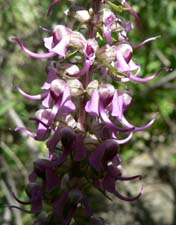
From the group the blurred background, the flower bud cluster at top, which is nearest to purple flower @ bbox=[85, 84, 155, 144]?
the flower bud cluster at top

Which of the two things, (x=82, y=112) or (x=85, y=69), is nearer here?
(x=85, y=69)

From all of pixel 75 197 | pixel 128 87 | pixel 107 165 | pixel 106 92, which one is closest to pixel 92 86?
pixel 106 92

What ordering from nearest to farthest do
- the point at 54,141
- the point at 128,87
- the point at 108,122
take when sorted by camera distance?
the point at 108,122, the point at 54,141, the point at 128,87

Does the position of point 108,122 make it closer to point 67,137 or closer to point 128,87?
point 67,137

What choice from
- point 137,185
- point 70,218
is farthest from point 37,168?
point 137,185

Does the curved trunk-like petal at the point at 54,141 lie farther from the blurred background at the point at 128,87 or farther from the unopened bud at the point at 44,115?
the blurred background at the point at 128,87

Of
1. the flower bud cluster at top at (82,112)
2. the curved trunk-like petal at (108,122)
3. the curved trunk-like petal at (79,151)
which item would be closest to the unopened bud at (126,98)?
the flower bud cluster at top at (82,112)

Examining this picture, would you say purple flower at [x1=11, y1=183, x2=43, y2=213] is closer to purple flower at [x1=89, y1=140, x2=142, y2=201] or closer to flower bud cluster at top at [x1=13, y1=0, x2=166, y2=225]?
flower bud cluster at top at [x1=13, y1=0, x2=166, y2=225]

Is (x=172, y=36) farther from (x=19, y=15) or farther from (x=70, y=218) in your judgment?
(x=70, y=218)

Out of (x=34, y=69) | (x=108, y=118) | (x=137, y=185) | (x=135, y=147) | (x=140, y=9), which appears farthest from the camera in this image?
(x=137, y=185)
